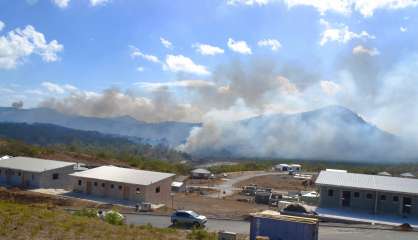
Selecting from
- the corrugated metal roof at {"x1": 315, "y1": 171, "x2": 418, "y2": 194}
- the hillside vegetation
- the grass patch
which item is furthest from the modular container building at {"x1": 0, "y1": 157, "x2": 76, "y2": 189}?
the corrugated metal roof at {"x1": 315, "y1": 171, "x2": 418, "y2": 194}

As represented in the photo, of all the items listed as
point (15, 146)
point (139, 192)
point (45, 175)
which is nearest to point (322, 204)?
point (139, 192)

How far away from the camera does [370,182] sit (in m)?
37.6

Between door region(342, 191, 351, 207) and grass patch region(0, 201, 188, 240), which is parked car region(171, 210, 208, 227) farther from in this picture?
door region(342, 191, 351, 207)

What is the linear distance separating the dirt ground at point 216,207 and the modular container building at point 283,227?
1297cm

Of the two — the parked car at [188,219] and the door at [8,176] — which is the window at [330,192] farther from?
the door at [8,176]

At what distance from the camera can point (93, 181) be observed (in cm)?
4478

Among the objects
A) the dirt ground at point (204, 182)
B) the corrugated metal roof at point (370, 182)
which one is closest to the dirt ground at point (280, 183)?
the dirt ground at point (204, 182)

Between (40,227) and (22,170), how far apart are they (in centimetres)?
3125

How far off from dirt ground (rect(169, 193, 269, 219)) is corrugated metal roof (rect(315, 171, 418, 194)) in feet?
23.0

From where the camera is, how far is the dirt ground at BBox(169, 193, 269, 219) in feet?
119

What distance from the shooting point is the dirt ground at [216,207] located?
36.3m

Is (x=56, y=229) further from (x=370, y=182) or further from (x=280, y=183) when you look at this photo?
(x=280, y=183)

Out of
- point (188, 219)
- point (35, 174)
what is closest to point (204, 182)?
point (35, 174)

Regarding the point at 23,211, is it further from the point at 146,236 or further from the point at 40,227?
the point at 146,236
